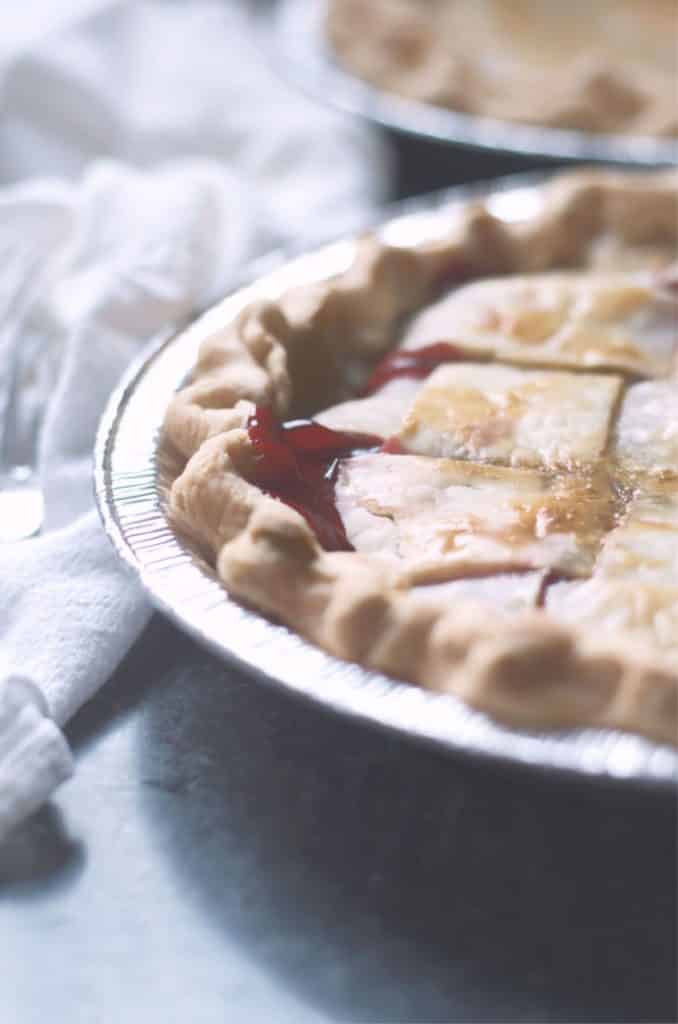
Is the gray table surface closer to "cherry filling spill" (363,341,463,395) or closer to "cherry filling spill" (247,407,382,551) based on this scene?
"cherry filling spill" (247,407,382,551)

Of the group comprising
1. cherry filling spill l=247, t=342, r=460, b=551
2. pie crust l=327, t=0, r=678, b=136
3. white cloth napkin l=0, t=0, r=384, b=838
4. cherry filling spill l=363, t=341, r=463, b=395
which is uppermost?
cherry filling spill l=247, t=342, r=460, b=551

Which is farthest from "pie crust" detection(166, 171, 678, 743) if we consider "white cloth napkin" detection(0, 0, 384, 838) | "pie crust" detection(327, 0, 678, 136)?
"pie crust" detection(327, 0, 678, 136)

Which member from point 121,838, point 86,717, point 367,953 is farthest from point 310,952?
point 86,717

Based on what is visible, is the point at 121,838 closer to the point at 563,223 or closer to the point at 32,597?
the point at 32,597

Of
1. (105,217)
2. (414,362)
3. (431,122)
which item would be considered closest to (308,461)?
(414,362)

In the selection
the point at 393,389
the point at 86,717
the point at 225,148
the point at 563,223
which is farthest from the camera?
the point at 225,148
